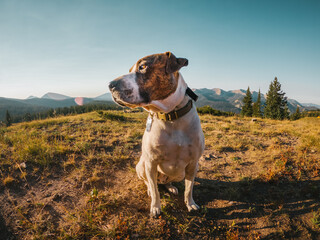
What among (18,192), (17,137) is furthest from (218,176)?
(17,137)

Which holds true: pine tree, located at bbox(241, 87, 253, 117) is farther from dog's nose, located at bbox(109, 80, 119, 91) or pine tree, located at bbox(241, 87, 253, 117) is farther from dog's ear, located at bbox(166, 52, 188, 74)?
dog's nose, located at bbox(109, 80, 119, 91)

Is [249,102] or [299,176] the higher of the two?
[249,102]

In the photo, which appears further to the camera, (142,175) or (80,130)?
(80,130)

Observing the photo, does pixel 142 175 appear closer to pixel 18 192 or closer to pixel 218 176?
pixel 218 176

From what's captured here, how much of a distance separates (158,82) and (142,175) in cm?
197

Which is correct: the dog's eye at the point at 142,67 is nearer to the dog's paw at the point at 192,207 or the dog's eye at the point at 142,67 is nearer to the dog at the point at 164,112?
the dog at the point at 164,112

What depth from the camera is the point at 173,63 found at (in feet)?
6.13

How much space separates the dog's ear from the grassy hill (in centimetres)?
241

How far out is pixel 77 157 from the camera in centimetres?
476

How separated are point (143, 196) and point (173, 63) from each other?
2750 mm

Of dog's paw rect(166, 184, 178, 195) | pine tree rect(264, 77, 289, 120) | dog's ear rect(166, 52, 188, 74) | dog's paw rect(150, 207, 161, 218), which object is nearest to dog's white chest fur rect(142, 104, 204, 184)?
dog's ear rect(166, 52, 188, 74)

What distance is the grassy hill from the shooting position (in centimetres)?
242

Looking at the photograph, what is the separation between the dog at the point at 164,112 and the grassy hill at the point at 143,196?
1.43 ft

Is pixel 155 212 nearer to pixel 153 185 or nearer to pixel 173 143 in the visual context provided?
pixel 153 185
